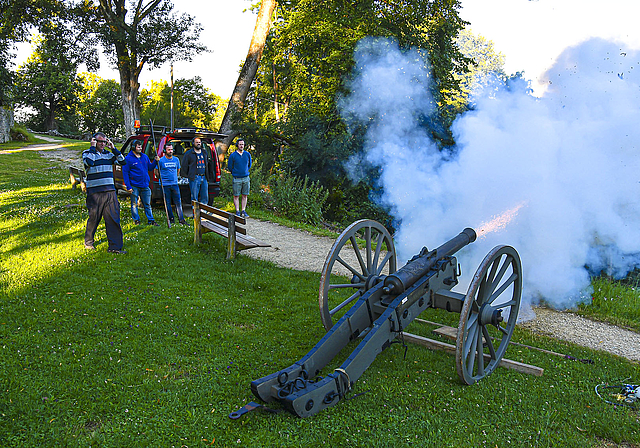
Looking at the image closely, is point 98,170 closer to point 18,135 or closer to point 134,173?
point 134,173

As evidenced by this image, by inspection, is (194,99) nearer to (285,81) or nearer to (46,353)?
(285,81)

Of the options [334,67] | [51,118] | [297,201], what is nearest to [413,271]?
[297,201]

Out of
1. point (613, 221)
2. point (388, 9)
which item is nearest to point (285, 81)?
point (388, 9)

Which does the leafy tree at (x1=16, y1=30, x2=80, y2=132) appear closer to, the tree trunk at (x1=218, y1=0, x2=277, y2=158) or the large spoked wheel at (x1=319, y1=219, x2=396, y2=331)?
the tree trunk at (x1=218, y1=0, x2=277, y2=158)

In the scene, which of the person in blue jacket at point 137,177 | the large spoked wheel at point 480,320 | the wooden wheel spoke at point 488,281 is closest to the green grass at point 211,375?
the large spoked wheel at point 480,320

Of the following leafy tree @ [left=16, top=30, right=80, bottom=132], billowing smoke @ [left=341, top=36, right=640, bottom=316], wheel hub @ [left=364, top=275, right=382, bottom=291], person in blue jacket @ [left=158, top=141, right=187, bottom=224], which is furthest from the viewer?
leafy tree @ [left=16, top=30, right=80, bottom=132]

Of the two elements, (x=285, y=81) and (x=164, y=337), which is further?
(x=285, y=81)

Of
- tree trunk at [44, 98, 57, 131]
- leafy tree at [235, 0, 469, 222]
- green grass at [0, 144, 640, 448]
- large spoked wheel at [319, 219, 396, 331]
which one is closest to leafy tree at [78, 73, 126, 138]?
tree trunk at [44, 98, 57, 131]

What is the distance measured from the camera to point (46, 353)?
441cm

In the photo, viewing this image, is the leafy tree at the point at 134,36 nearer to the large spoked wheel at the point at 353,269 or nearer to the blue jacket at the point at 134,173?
the blue jacket at the point at 134,173

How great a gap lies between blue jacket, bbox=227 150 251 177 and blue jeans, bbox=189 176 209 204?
71 cm

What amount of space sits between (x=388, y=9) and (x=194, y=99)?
28.4 meters

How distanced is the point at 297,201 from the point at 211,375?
1034 cm

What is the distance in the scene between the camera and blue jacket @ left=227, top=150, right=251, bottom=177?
35.6 ft
